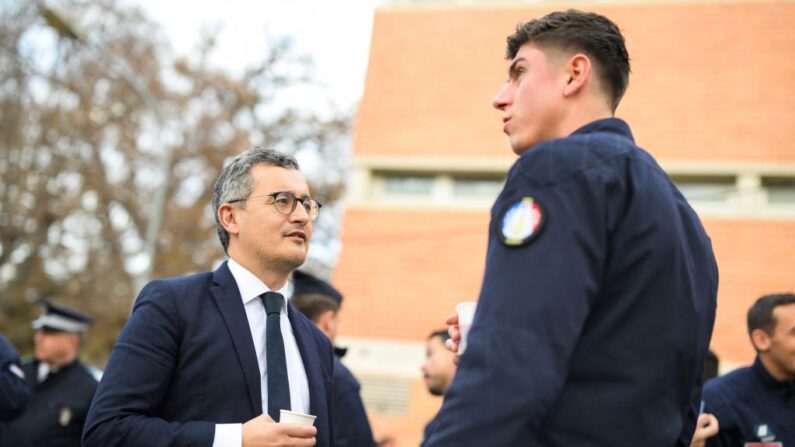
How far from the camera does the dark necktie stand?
292cm

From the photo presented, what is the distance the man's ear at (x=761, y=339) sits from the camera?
196 inches

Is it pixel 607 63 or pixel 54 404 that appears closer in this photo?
pixel 607 63

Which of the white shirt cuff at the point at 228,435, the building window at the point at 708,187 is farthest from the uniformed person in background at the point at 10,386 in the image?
the building window at the point at 708,187

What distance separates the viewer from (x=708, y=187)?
13.0 m

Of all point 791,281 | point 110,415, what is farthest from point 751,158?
point 110,415

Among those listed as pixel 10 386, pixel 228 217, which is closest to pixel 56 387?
pixel 10 386

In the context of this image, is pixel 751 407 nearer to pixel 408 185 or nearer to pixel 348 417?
pixel 348 417

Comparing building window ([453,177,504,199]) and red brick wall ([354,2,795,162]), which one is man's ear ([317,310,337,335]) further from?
building window ([453,177,504,199])

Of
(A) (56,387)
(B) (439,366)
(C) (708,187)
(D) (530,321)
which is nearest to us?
(D) (530,321)

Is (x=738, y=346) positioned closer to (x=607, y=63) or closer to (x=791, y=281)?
(x=791, y=281)

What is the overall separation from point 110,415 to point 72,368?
14.3ft

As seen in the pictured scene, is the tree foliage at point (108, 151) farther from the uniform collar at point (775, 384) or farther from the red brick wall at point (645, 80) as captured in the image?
the uniform collar at point (775, 384)

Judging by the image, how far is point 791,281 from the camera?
12.1 m

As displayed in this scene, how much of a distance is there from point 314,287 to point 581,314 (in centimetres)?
368
